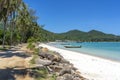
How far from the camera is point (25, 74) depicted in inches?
495

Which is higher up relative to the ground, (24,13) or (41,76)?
(24,13)

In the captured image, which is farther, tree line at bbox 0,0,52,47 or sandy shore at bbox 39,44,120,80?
tree line at bbox 0,0,52,47

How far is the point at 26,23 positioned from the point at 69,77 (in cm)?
6150

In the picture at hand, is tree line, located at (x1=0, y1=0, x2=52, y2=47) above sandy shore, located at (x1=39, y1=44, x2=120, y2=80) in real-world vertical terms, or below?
above

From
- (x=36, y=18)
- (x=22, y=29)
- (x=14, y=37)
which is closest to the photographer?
(x=14, y=37)

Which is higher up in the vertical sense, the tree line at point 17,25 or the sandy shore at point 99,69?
the tree line at point 17,25

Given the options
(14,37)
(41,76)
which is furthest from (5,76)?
(14,37)

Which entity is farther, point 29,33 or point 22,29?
point 29,33

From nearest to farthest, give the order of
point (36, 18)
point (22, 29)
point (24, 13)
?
1. point (24, 13)
2. point (22, 29)
3. point (36, 18)

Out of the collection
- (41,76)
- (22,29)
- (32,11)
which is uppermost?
(32,11)

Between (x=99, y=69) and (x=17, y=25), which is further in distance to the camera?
(x=17, y=25)

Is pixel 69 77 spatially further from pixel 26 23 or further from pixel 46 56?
pixel 26 23

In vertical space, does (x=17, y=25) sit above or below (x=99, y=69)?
above

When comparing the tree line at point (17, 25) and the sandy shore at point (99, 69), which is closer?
the sandy shore at point (99, 69)
